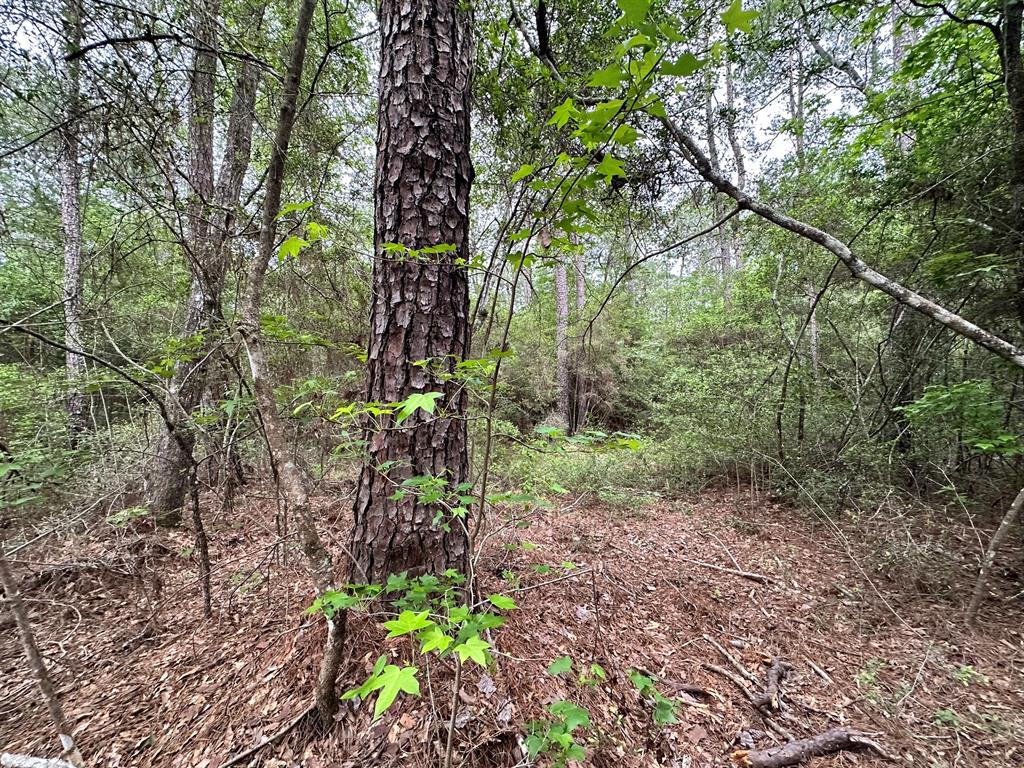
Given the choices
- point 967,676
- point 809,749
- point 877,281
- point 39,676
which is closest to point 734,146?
point 877,281

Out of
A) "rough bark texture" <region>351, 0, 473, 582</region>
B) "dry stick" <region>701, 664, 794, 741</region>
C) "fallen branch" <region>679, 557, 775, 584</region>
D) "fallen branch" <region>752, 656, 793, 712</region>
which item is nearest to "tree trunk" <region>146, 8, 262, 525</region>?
"rough bark texture" <region>351, 0, 473, 582</region>

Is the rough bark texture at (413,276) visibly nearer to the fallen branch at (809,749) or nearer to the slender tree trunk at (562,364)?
the fallen branch at (809,749)

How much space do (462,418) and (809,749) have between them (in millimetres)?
2378

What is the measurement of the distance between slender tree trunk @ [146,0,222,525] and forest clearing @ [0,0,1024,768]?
50mm

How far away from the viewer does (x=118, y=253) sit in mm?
2658

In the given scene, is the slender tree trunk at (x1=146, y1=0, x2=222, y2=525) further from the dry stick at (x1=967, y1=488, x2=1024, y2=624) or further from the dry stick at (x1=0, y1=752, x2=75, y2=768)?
the dry stick at (x1=967, y1=488, x2=1024, y2=624)

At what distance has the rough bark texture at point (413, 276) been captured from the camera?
74.1 inches

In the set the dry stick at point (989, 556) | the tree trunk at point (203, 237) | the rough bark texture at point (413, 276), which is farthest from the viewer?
the dry stick at point (989, 556)

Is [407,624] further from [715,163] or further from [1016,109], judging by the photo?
[715,163]

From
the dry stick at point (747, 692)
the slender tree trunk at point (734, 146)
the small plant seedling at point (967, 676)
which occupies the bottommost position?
the small plant seedling at point (967, 676)

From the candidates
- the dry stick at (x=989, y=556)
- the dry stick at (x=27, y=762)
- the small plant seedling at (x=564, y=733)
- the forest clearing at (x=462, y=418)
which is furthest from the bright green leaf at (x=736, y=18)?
the dry stick at (x=989, y=556)

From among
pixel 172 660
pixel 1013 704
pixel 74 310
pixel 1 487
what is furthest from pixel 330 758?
pixel 1013 704

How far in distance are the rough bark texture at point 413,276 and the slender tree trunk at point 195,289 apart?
85cm

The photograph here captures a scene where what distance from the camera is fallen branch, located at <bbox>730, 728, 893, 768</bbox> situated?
1.77m
